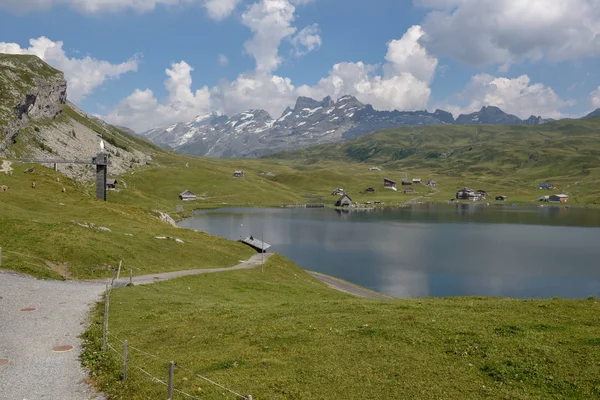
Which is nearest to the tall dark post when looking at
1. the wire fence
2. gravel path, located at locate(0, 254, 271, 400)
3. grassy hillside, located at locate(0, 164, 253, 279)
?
grassy hillside, located at locate(0, 164, 253, 279)

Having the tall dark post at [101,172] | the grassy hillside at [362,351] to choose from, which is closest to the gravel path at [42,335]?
the grassy hillside at [362,351]

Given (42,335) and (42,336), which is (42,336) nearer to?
(42,336)

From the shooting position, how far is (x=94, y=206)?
8569cm

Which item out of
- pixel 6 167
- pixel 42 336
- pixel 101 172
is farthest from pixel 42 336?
pixel 6 167

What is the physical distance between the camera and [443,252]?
399 ft

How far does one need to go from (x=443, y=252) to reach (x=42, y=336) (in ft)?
369

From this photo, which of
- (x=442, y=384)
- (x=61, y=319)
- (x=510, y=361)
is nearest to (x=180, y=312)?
(x=61, y=319)

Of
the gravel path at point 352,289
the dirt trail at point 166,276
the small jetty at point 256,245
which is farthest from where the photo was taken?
the small jetty at point 256,245

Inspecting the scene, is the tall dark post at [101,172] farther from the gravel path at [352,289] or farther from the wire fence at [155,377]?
the wire fence at [155,377]

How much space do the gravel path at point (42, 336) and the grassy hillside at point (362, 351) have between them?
114cm

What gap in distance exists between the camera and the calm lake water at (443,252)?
8775cm

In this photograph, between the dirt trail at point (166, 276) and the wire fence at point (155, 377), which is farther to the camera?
the dirt trail at point (166, 276)

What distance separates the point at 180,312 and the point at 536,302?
26.1 metres

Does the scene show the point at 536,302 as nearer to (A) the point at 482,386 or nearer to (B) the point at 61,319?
(A) the point at 482,386
